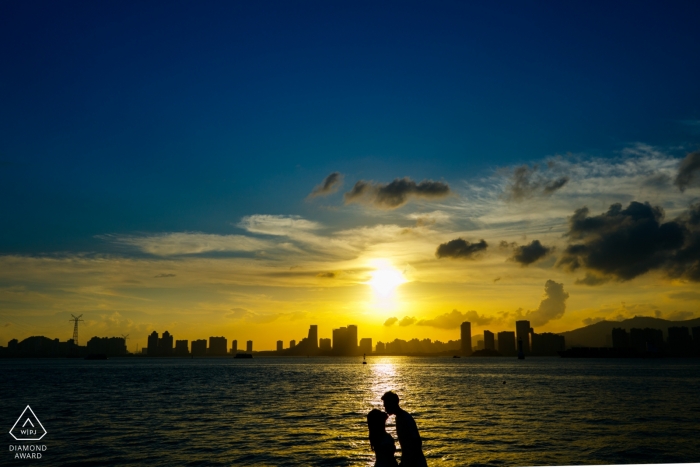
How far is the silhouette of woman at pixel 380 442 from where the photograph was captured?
8.48 metres

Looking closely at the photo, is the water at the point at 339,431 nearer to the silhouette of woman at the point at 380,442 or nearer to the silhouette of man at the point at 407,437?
the silhouette of man at the point at 407,437

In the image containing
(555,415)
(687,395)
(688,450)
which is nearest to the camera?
(688,450)

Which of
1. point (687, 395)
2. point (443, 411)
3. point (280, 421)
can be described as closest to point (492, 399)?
point (443, 411)

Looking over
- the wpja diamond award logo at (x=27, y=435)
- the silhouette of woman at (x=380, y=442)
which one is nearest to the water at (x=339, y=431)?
the wpja diamond award logo at (x=27, y=435)

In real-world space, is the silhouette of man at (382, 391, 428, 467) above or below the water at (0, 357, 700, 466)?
above

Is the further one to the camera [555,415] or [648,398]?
[648,398]

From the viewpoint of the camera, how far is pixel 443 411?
139 ft

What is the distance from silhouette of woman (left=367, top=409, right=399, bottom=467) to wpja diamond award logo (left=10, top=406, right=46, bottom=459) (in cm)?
2295

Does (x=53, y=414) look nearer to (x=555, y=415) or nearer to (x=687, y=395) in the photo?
(x=555, y=415)

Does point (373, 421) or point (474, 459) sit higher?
point (373, 421)

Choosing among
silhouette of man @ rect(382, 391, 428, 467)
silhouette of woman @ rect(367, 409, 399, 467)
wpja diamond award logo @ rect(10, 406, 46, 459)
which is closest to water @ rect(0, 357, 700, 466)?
wpja diamond award logo @ rect(10, 406, 46, 459)

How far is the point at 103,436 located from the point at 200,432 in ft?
17.9

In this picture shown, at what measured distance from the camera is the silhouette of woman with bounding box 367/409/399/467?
27.8 feet
